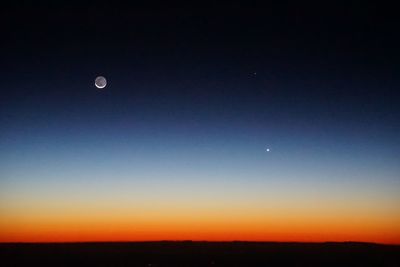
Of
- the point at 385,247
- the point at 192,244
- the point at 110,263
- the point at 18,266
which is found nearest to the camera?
the point at 18,266

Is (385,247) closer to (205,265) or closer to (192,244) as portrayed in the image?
(192,244)

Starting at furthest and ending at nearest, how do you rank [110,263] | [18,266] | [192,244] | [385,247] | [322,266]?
1. [192,244]
2. [385,247]
3. [110,263]
4. [322,266]
5. [18,266]

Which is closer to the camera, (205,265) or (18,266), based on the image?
(18,266)

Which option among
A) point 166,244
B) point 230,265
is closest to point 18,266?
point 230,265

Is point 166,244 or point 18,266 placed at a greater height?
point 166,244

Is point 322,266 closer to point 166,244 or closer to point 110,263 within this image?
point 110,263

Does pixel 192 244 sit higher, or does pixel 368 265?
pixel 192 244

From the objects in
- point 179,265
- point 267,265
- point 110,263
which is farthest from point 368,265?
point 110,263

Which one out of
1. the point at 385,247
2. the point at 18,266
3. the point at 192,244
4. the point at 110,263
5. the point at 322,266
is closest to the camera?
the point at 18,266

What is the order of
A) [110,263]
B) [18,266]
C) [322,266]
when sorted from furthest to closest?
[110,263] → [322,266] → [18,266]
